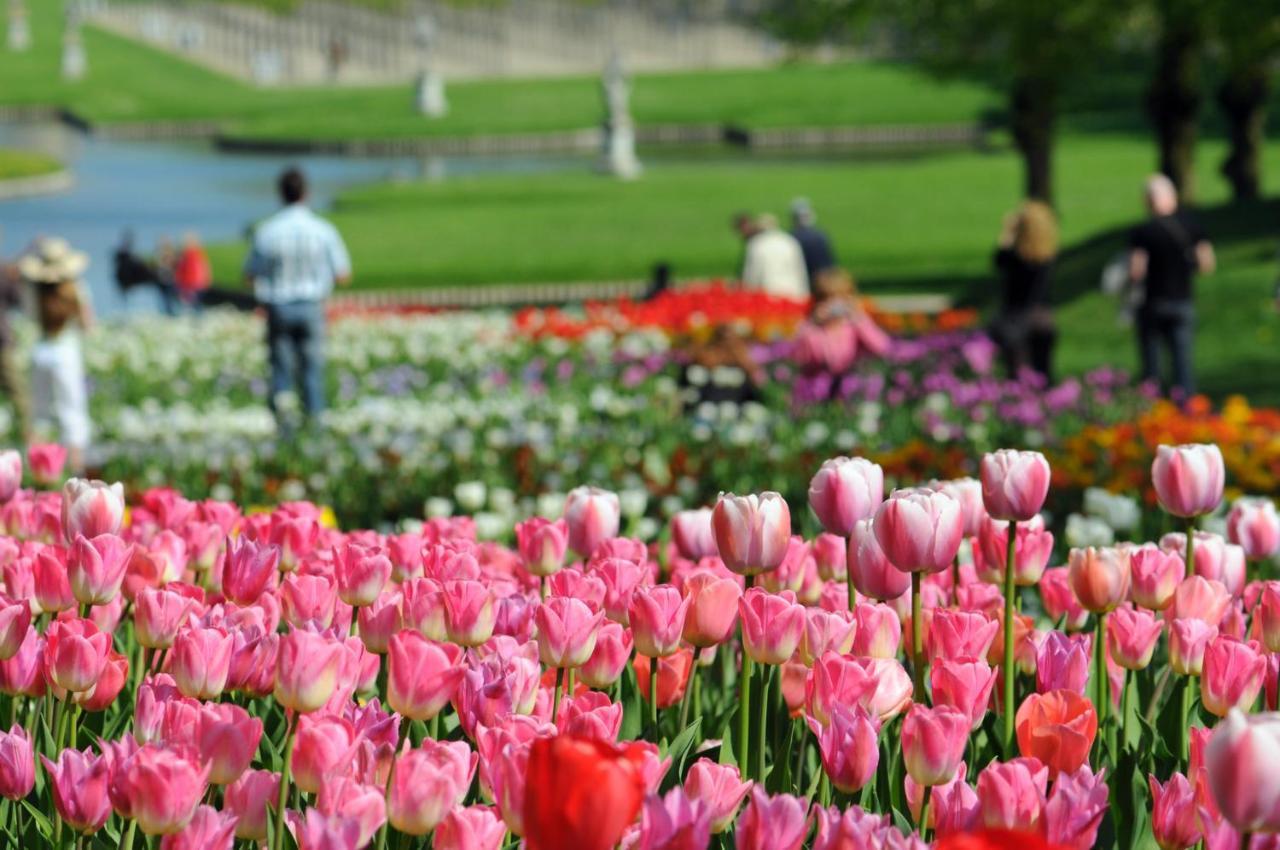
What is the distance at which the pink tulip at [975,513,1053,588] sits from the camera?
3.18m

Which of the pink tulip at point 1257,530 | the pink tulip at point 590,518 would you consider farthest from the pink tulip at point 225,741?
the pink tulip at point 1257,530

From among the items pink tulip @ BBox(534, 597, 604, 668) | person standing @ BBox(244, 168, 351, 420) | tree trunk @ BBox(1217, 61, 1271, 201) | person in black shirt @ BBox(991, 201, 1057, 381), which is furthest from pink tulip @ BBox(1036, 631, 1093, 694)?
tree trunk @ BBox(1217, 61, 1271, 201)

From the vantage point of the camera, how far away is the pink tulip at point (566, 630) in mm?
2535

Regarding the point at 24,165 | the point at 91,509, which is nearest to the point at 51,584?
the point at 91,509

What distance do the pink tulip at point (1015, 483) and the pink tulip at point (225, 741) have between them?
106cm

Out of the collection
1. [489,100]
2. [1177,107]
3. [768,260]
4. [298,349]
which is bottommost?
[298,349]

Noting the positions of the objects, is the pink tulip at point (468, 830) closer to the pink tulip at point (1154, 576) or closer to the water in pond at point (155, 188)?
the pink tulip at point (1154, 576)

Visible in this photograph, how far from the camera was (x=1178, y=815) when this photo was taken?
2.16 m

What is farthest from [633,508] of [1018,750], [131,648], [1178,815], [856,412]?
[856,412]

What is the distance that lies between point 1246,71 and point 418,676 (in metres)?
21.3

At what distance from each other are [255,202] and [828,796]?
44.1 meters

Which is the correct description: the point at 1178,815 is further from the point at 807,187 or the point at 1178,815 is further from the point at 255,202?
the point at 255,202

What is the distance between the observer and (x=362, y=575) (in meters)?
Answer: 2.82

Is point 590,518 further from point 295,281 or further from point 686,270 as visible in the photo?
point 686,270
